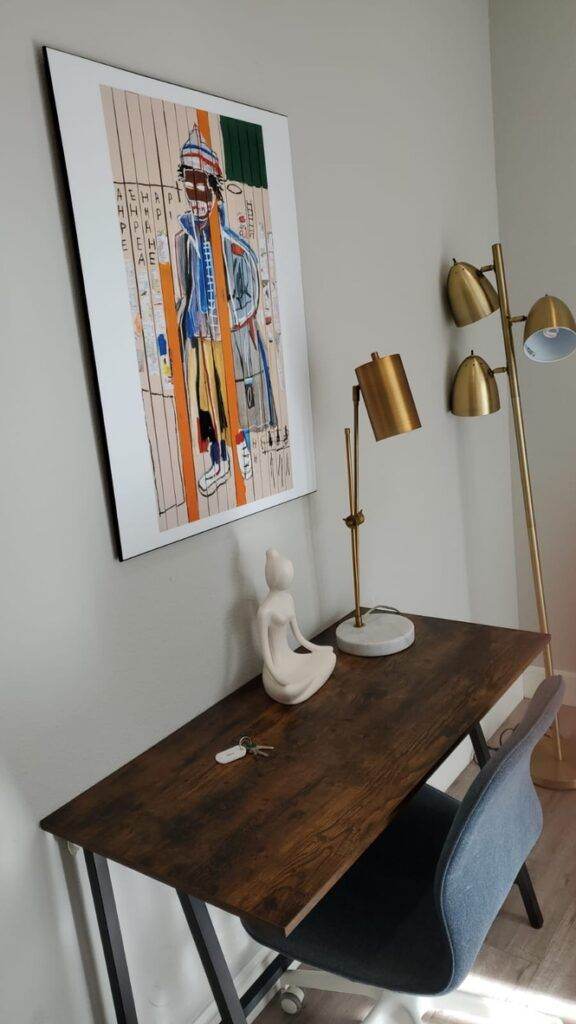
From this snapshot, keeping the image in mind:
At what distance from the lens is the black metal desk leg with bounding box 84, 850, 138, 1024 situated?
53.6 inches

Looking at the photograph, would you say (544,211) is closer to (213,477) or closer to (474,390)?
(474,390)

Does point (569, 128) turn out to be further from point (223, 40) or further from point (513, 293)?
point (223, 40)

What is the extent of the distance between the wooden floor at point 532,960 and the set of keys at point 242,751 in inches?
30.6

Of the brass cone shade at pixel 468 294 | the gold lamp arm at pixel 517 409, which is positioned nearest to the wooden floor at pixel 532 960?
the gold lamp arm at pixel 517 409

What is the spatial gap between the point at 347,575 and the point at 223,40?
1.26m

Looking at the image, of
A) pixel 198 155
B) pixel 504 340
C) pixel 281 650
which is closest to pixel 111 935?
pixel 281 650

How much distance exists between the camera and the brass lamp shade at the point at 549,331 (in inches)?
90.6

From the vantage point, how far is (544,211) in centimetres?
278

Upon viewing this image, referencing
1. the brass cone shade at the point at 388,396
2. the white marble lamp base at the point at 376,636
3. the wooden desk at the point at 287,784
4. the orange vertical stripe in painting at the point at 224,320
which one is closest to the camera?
the wooden desk at the point at 287,784

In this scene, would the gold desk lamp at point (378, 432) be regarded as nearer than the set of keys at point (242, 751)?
No

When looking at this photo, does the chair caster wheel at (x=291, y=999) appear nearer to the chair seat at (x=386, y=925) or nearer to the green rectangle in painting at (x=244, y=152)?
the chair seat at (x=386, y=925)

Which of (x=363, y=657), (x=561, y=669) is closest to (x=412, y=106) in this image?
(x=363, y=657)

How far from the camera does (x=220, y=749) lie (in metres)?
1.54

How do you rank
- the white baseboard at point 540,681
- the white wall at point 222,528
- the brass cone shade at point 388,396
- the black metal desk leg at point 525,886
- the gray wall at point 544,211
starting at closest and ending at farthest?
the white wall at point 222,528 < the brass cone shade at point 388,396 < the black metal desk leg at point 525,886 < the gray wall at point 544,211 < the white baseboard at point 540,681
